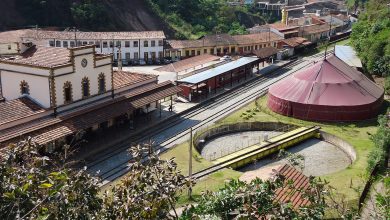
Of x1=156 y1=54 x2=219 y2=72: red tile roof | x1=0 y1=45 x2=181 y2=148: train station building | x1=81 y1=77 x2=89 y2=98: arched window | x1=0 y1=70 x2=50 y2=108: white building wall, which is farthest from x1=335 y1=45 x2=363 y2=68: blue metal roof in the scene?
x1=0 y1=70 x2=50 y2=108: white building wall

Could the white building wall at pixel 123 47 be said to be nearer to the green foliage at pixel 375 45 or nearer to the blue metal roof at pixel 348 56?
the blue metal roof at pixel 348 56

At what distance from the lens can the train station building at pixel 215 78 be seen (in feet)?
169

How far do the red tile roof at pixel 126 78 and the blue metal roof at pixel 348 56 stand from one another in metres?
33.1

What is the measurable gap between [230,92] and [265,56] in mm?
13722

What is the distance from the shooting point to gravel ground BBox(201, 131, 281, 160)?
38.5 meters

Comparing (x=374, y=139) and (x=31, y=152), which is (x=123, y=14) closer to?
(x=374, y=139)

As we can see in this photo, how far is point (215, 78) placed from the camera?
2226 inches

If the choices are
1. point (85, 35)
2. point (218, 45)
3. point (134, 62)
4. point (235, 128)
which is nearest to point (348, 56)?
point (218, 45)

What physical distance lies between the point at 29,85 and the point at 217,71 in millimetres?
25824

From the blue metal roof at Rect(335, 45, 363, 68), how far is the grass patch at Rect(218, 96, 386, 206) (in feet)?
62.0

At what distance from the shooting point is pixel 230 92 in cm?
5697

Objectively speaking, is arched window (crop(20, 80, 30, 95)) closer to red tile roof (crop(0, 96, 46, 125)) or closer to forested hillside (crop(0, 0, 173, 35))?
red tile roof (crop(0, 96, 46, 125))

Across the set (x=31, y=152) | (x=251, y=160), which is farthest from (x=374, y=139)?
(x=31, y=152)

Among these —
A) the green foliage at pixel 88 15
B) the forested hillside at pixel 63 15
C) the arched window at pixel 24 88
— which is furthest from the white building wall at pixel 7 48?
the arched window at pixel 24 88
